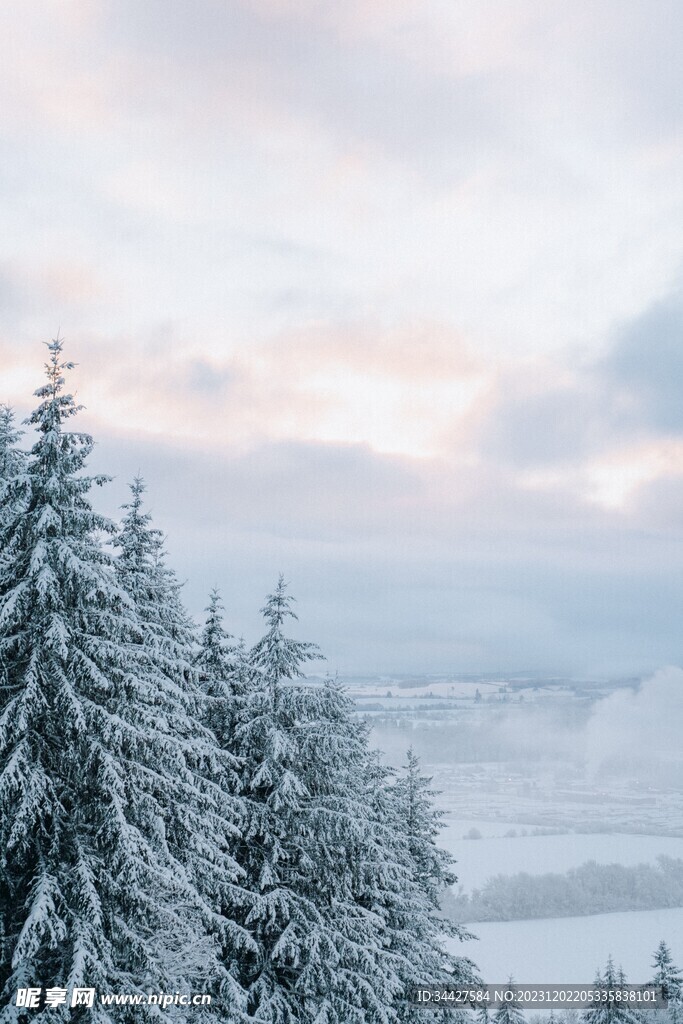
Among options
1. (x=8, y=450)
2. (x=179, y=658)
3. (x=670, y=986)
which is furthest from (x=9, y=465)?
(x=670, y=986)

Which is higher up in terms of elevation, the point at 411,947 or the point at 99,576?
the point at 99,576

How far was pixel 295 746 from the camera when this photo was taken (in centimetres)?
1766

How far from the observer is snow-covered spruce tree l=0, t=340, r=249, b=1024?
10836 mm

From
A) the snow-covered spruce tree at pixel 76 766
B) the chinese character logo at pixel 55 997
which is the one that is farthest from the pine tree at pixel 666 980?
the chinese character logo at pixel 55 997

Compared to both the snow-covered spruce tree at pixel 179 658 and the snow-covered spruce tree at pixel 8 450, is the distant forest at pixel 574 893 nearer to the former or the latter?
the snow-covered spruce tree at pixel 179 658

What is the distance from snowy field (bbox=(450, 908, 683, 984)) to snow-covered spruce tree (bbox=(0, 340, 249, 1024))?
358ft

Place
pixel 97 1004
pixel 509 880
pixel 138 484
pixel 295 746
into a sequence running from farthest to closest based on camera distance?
pixel 509 880, pixel 138 484, pixel 295 746, pixel 97 1004

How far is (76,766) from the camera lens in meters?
11.7

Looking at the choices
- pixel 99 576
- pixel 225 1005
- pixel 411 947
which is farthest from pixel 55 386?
pixel 411 947

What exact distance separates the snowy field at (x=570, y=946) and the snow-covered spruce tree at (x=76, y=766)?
10902 cm

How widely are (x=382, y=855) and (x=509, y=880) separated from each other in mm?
166147

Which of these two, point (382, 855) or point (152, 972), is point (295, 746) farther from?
point (152, 972)

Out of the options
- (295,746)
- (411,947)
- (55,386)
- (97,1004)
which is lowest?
(411,947)

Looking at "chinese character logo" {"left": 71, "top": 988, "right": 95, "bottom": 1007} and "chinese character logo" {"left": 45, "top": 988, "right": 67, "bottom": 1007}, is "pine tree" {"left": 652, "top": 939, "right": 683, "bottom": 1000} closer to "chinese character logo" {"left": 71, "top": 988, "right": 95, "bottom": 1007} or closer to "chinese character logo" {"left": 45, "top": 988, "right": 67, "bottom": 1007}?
"chinese character logo" {"left": 71, "top": 988, "right": 95, "bottom": 1007}
